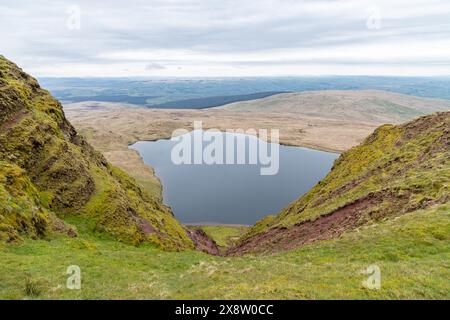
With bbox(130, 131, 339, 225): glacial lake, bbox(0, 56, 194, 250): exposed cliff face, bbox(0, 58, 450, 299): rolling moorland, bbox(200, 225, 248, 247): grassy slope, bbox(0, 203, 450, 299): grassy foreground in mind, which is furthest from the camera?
bbox(130, 131, 339, 225): glacial lake

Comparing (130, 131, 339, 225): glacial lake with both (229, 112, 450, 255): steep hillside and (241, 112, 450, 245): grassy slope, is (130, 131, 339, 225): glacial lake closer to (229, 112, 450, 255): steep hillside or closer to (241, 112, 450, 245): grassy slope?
(241, 112, 450, 245): grassy slope

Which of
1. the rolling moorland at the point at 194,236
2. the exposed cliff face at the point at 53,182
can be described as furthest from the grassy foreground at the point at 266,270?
the exposed cliff face at the point at 53,182

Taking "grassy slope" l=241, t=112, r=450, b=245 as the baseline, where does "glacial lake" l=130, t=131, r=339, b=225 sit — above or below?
below

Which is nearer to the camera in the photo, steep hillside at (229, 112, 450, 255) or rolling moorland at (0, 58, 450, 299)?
rolling moorland at (0, 58, 450, 299)

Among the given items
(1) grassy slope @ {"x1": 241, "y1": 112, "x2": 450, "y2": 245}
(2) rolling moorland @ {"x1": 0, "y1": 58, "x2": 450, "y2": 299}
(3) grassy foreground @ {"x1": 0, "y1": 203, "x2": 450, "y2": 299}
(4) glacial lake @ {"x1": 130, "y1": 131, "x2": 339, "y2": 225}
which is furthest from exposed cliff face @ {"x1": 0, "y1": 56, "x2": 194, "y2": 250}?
(4) glacial lake @ {"x1": 130, "y1": 131, "x2": 339, "y2": 225}

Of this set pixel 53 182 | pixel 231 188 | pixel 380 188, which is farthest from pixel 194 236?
pixel 231 188
